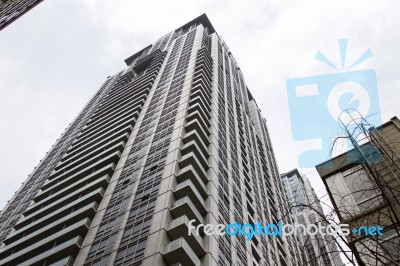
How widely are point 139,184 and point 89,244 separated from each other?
652 cm

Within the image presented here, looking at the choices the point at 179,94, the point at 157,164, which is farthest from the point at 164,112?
the point at 157,164

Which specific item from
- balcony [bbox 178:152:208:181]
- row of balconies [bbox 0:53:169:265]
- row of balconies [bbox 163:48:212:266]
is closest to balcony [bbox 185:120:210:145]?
row of balconies [bbox 163:48:212:266]

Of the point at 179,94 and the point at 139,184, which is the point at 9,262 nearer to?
the point at 139,184

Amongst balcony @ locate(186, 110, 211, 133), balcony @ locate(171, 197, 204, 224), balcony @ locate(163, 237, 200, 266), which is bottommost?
balcony @ locate(163, 237, 200, 266)

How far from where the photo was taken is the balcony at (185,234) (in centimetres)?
2606

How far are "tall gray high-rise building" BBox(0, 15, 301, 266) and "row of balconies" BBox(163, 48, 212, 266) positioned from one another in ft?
0.26

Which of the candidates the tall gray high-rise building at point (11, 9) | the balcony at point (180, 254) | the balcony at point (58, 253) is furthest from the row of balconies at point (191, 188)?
the tall gray high-rise building at point (11, 9)

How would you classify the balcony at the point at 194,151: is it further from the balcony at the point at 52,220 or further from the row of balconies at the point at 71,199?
the balcony at the point at 52,220

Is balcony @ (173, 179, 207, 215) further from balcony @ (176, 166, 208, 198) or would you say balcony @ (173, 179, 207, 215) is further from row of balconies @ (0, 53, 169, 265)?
row of balconies @ (0, 53, 169, 265)

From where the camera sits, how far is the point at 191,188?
99.5 feet

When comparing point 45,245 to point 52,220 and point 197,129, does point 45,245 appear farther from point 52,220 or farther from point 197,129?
point 197,129

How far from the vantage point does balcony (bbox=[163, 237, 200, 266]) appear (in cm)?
2423

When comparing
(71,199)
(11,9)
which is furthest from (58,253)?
(11,9)

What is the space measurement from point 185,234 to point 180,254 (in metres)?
2.11
